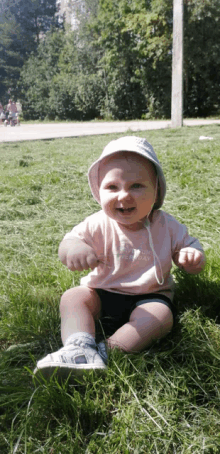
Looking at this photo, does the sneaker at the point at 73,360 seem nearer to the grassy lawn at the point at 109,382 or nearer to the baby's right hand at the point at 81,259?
the grassy lawn at the point at 109,382

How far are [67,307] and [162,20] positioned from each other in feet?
79.6

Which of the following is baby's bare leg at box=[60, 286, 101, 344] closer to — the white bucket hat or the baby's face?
the baby's face

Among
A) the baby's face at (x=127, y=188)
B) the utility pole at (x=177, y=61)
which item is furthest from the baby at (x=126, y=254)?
the utility pole at (x=177, y=61)

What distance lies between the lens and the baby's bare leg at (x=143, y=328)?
1.65 m

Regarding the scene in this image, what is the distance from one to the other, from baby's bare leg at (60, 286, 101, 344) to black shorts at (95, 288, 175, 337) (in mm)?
38

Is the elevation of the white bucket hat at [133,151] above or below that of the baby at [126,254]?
above

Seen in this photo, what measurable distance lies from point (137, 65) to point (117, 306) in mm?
26037

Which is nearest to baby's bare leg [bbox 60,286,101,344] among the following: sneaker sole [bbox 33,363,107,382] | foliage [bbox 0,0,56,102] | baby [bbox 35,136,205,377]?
baby [bbox 35,136,205,377]

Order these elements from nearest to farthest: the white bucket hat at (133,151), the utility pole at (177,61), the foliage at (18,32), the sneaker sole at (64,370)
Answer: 1. the sneaker sole at (64,370)
2. the white bucket hat at (133,151)
3. the utility pole at (177,61)
4. the foliage at (18,32)

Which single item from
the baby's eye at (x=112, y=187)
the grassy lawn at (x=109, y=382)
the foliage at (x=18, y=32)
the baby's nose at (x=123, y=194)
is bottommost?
the grassy lawn at (x=109, y=382)

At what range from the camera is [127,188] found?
1835 millimetres

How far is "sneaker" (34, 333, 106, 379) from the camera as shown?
1426mm

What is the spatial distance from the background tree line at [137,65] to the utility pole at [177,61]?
35.8 ft

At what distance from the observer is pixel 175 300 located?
211cm
